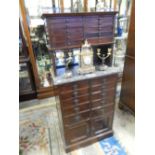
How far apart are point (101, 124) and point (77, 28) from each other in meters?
→ 1.23

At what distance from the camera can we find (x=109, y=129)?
1.77 meters

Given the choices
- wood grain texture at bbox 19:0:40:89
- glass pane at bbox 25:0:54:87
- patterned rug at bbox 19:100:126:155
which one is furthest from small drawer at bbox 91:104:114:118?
wood grain texture at bbox 19:0:40:89

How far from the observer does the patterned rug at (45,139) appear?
5.33ft

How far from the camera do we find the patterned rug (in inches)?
64.0

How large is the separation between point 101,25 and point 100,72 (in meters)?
0.48

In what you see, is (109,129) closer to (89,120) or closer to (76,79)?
(89,120)

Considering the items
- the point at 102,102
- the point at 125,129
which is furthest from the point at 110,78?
the point at 125,129

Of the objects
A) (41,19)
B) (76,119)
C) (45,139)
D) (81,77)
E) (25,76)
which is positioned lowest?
(45,139)

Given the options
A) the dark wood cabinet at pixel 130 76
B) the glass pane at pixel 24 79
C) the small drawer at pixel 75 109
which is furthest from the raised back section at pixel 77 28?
the glass pane at pixel 24 79

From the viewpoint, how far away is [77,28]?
1260 millimetres

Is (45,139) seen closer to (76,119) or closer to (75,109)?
(76,119)
